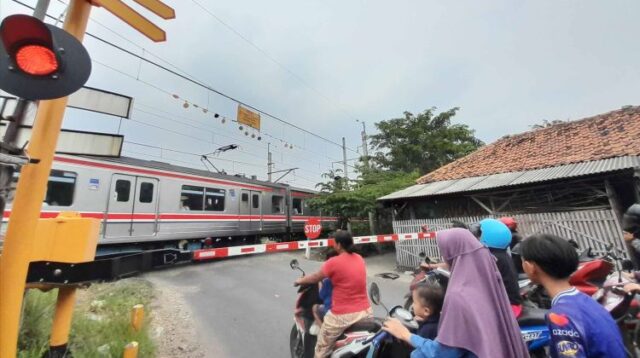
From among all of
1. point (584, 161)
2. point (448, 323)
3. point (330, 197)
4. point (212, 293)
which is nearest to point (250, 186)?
point (330, 197)

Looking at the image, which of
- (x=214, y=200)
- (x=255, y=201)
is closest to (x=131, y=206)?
(x=214, y=200)

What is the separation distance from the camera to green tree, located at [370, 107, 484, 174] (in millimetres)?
18641

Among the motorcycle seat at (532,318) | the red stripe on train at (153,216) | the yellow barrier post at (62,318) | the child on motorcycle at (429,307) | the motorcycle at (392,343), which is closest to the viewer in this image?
the child on motorcycle at (429,307)

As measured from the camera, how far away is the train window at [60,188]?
7.10 m

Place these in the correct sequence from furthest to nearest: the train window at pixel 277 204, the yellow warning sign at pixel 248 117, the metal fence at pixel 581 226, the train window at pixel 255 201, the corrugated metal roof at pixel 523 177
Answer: the train window at pixel 277 204 < the train window at pixel 255 201 < the yellow warning sign at pixel 248 117 < the corrugated metal roof at pixel 523 177 < the metal fence at pixel 581 226

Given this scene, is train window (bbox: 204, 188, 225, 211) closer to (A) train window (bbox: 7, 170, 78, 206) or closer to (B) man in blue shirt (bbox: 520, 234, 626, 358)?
(A) train window (bbox: 7, 170, 78, 206)

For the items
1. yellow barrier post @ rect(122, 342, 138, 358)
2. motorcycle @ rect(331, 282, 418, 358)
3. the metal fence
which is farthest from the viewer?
the metal fence

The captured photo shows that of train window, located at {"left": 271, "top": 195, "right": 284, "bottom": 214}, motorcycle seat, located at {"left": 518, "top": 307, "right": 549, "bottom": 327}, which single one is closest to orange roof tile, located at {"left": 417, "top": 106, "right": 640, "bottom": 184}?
train window, located at {"left": 271, "top": 195, "right": 284, "bottom": 214}

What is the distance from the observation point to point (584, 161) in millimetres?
7949

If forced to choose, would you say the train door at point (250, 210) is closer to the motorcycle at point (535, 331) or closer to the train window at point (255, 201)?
the train window at point (255, 201)

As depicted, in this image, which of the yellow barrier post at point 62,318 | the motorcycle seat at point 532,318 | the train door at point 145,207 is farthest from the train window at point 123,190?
the motorcycle seat at point 532,318

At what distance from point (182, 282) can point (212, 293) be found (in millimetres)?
1494

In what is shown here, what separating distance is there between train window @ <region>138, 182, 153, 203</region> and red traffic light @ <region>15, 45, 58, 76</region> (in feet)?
26.5

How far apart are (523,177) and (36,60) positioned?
9.50 m
